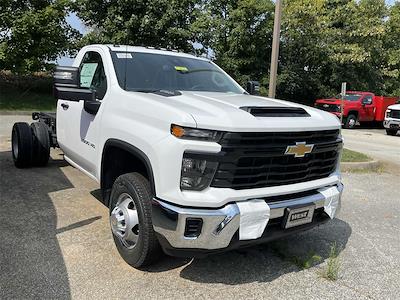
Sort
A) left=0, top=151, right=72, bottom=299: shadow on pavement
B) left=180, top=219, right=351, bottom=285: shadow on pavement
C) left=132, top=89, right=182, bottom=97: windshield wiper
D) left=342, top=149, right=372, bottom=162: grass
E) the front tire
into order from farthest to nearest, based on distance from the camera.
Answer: left=342, top=149, right=372, bottom=162: grass
left=132, top=89, right=182, bottom=97: windshield wiper
left=180, top=219, right=351, bottom=285: shadow on pavement
the front tire
left=0, top=151, right=72, bottom=299: shadow on pavement

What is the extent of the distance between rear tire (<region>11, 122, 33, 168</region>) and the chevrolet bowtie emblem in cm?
471

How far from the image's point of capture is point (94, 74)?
517 centimetres

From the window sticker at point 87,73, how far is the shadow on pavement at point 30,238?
1507mm

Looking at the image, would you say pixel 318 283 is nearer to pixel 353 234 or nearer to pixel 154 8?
pixel 353 234

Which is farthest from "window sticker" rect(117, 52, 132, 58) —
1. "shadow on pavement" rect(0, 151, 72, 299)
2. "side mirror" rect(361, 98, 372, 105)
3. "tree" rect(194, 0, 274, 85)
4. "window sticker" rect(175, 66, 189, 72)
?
"side mirror" rect(361, 98, 372, 105)

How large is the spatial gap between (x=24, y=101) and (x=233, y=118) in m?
17.1

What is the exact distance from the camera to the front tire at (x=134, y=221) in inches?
143

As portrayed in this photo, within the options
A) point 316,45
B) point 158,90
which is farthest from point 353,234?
point 316,45

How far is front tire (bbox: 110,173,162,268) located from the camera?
364 centimetres

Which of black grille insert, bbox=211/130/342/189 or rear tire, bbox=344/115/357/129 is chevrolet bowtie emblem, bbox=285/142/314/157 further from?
rear tire, bbox=344/115/357/129

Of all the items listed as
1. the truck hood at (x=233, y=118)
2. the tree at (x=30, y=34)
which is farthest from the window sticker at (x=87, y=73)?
the tree at (x=30, y=34)

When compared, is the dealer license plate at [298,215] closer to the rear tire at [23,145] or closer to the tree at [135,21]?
the rear tire at [23,145]

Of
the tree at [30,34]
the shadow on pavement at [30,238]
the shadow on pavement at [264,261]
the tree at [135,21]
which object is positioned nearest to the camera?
the shadow on pavement at [30,238]

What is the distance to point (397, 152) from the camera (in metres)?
13.3
